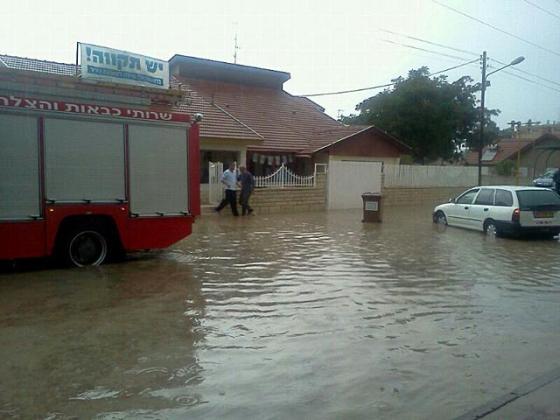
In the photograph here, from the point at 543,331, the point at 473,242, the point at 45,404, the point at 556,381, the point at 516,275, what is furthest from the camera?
the point at 473,242

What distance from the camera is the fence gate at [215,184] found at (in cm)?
1966

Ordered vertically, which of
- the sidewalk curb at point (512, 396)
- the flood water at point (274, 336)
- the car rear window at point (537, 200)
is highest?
the car rear window at point (537, 200)

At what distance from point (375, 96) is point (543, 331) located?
3177 centimetres

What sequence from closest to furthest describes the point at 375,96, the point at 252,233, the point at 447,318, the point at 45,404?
the point at 45,404 < the point at 447,318 < the point at 252,233 < the point at 375,96

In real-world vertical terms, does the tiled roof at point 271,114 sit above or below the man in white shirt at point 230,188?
above

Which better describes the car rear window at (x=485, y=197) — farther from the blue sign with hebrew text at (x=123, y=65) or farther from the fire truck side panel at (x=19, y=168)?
the fire truck side panel at (x=19, y=168)

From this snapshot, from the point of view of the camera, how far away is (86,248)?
382 inches

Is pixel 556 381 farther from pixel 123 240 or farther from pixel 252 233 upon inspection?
pixel 252 233


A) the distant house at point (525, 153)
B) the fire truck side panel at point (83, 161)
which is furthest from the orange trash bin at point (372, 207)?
the distant house at point (525, 153)

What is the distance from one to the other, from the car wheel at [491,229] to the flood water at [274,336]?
3394mm

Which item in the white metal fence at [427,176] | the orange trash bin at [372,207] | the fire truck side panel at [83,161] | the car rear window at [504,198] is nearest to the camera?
the fire truck side panel at [83,161]

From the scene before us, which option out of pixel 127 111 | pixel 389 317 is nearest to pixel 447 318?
pixel 389 317

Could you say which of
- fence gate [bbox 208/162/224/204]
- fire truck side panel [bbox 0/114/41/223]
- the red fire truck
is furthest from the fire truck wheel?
fence gate [bbox 208/162/224/204]

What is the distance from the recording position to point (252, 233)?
14.7 meters
